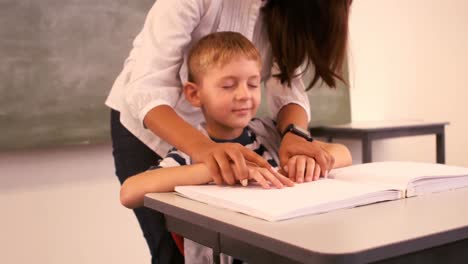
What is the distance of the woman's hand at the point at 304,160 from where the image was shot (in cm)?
117

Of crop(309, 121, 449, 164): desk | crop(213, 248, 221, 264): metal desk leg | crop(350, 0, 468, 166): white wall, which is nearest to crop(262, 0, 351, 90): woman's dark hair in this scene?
crop(213, 248, 221, 264): metal desk leg

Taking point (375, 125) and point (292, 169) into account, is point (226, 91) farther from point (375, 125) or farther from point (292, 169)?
point (375, 125)

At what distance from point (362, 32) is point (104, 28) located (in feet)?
5.45

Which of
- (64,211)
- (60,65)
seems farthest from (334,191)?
(64,211)

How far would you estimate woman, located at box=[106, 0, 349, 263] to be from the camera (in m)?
1.34

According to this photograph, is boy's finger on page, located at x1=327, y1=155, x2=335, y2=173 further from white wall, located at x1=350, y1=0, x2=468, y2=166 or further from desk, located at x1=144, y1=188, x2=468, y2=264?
white wall, located at x1=350, y1=0, x2=468, y2=166

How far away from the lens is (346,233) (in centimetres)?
78

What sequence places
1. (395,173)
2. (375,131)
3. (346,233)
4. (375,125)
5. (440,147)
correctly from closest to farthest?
(346,233), (395,173), (375,131), (375,125), (440,147)

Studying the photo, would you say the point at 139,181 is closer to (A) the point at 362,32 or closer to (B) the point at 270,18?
(B) the point at 270,18

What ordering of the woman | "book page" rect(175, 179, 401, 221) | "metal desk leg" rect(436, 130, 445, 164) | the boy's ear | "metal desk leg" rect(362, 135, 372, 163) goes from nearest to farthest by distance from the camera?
"book page" rect(175, 179, 401, 221)
the woman
the boy's ear
"metal desk leg" rect(362, 135, 372, 163)
"metal desk leg" rect(436, 130, 445, 164)

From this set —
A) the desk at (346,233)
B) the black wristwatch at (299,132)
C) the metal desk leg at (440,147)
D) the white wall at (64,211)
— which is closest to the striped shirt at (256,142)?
the black wristwatch at (299,132)

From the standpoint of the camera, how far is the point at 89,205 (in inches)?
107

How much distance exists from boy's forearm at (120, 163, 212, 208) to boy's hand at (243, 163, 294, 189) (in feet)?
0.35

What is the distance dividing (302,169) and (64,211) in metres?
1.75
